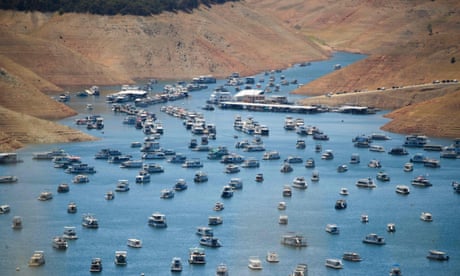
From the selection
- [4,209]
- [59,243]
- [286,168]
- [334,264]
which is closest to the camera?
[334,264]

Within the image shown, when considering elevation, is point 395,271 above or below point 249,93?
below

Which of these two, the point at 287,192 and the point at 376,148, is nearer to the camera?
the point at 287,192

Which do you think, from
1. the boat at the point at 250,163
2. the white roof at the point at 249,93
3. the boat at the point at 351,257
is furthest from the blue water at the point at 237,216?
the white roof at the point at 249,93

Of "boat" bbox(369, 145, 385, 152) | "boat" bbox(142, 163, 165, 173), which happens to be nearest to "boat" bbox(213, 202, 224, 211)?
"boat" bbox(142, 163, 165, 173)

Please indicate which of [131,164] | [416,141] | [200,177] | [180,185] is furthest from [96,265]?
[416,141]

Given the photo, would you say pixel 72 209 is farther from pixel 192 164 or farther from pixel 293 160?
pixel 293 160

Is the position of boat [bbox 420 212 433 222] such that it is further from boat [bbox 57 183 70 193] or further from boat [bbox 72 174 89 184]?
boat [bbox 72 174 89 184]
